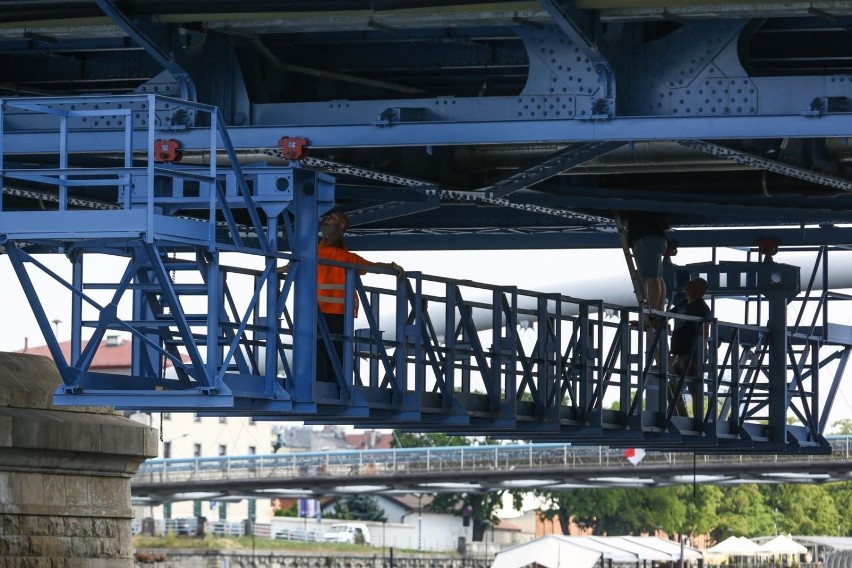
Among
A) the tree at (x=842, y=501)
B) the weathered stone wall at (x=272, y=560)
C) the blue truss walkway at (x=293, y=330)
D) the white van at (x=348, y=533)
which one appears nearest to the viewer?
the blue truss walkway at (x=293, y=330)

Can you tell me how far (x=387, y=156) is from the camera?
20.8m

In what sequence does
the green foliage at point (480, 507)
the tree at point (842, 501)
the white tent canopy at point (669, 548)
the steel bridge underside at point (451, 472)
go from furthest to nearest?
1. the green foliage at point (480, 507)
2. the tree at point (842, 501)
3. the steel bridge underside at point (451, 472)
4. the white tent canopy at point (669, 548)

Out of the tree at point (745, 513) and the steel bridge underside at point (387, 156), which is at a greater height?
the steel bridge underside at point (387, 156)

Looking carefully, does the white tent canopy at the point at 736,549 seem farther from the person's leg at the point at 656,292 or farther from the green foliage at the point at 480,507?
the person's leg at the point at 656,292

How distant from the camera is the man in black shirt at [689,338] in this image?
78.3ft

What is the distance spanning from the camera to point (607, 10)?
17344mm

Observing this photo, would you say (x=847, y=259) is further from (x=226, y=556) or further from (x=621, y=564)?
(x=621, y=564)

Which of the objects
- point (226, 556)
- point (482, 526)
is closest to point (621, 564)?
point (482, 526)

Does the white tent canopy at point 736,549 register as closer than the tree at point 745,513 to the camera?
Yes

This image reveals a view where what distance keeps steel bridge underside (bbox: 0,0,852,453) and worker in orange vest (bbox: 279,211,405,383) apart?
0.17 metres

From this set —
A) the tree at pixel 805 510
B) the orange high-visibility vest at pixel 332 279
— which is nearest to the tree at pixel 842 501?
the tree at pixel 805 510

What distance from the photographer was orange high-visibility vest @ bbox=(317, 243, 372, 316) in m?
17.2

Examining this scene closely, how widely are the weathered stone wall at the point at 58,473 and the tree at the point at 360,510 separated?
125 metres

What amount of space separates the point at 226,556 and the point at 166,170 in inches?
3154
